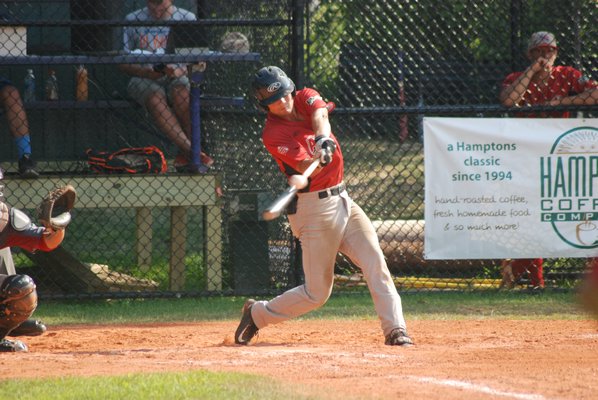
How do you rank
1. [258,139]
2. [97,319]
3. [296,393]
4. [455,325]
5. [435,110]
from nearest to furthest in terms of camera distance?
[296,393] → [455,325] → [97,319] → [435,110] → [258,139]

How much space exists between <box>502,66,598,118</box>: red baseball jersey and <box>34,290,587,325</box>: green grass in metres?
1.74

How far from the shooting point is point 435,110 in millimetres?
8695

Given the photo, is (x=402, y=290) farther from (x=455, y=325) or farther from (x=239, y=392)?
(x=239, y=392)

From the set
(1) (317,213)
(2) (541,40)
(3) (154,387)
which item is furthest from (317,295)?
(2) (541,40)

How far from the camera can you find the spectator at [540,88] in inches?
344

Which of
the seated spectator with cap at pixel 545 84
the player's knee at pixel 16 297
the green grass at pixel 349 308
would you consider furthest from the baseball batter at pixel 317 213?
the seated spectator with cap at pixel 545 84

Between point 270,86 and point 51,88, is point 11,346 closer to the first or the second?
point 270,86

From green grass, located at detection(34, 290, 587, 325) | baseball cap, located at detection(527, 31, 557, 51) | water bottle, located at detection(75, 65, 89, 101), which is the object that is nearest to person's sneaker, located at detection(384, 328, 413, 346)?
green grass, located at detection(34, 290, 587, 325)

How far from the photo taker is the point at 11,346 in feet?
21.1

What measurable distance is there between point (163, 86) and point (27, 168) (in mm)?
1481

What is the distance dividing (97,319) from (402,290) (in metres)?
2.73

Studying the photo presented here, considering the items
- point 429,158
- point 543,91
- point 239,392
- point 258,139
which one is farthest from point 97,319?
point 543,91

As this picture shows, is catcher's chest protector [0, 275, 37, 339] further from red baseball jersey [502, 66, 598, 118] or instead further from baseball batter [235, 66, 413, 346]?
red baseball jersey [502, 66, 598, 118]

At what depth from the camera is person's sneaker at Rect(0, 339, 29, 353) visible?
641 centimetres
